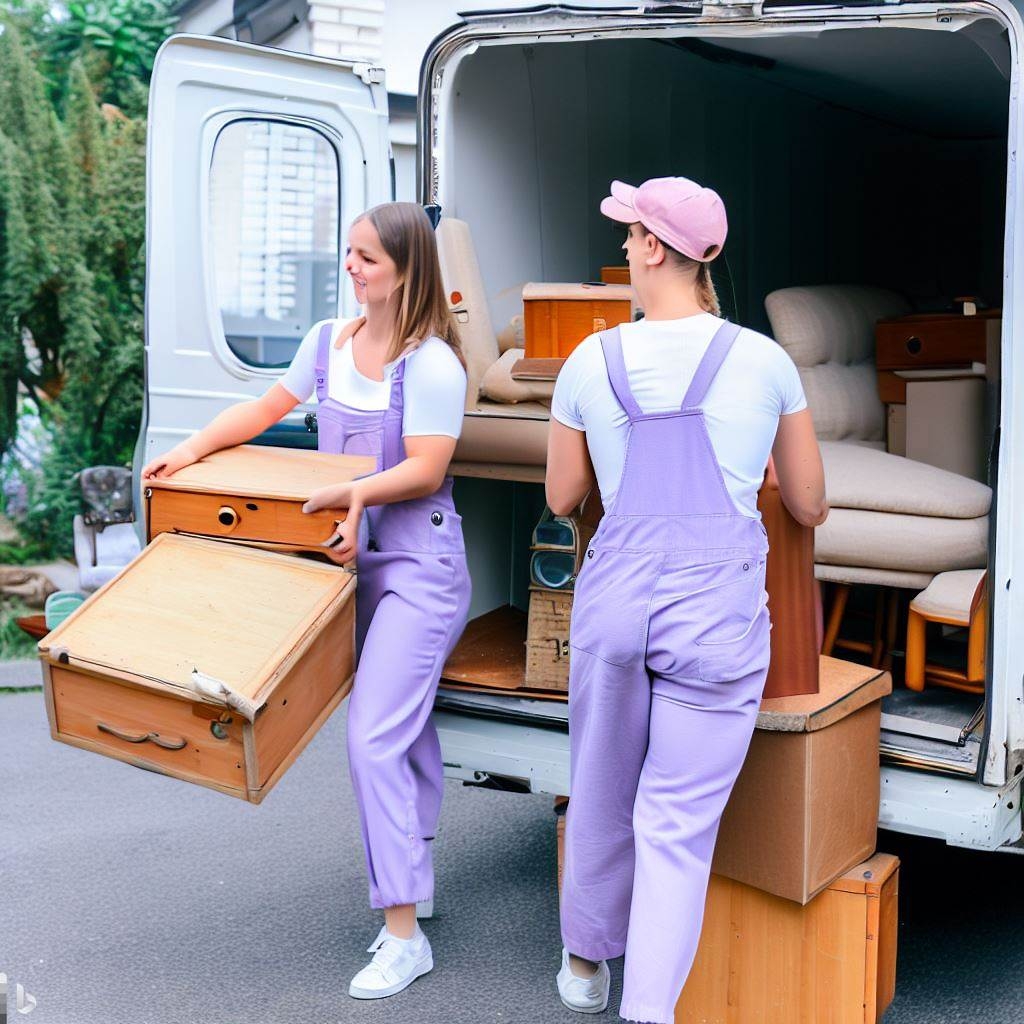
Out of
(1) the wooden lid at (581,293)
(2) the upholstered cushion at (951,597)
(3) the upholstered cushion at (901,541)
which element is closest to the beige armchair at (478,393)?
(1) the wooden lid at (581,293)

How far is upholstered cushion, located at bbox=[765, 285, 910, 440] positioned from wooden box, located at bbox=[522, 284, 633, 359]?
1162 mm

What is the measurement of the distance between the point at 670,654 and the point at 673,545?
22cm

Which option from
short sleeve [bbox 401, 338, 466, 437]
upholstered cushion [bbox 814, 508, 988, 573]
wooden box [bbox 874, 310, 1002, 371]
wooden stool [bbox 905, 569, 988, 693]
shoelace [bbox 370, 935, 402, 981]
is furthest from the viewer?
wooden box [bbox 874, 310, 1002, 371]

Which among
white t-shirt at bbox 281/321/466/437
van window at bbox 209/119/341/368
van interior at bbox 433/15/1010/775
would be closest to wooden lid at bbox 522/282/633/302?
van interior at bbox 433/15/1010/775

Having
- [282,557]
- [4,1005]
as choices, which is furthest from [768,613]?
[4,1005]

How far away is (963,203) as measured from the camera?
7.22 metres

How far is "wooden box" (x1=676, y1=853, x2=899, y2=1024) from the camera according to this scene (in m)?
3.18

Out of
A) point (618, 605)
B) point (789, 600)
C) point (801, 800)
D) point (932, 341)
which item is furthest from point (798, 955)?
point (932, 341)

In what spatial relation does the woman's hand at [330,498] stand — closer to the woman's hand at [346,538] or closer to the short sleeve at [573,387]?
the woman's hand at [346,538]

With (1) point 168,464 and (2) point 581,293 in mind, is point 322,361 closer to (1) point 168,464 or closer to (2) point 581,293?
(1) point 168,464

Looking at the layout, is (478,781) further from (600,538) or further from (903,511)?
(903,511)

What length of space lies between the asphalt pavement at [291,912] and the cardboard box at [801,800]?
0.61m

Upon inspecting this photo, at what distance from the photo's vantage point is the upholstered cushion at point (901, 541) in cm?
407

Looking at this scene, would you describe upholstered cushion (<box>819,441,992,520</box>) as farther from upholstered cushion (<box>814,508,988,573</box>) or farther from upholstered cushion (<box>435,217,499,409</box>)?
upholstered cushion (<box>435,217,499,409</box>)
